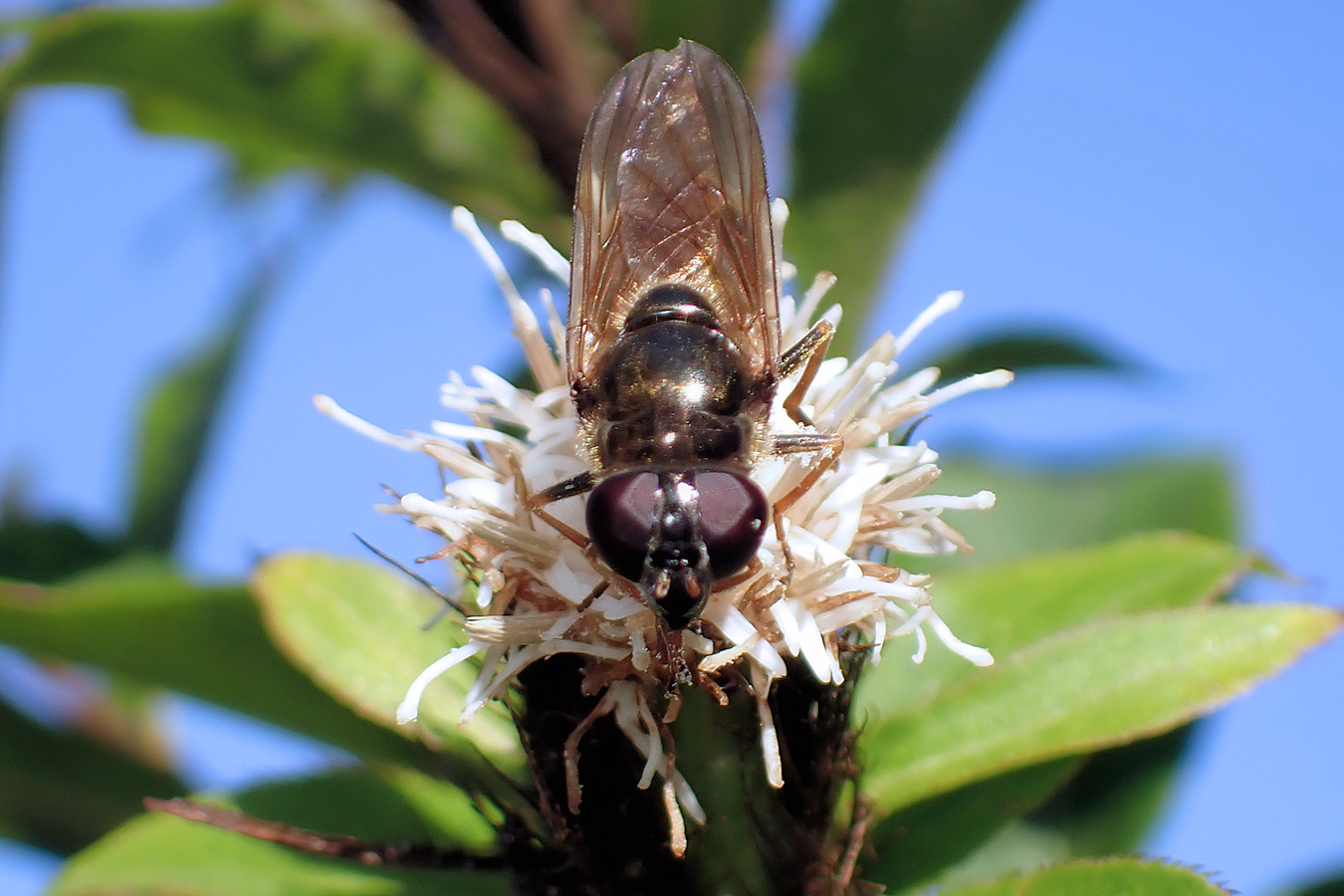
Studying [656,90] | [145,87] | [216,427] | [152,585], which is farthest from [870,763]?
[216,427]

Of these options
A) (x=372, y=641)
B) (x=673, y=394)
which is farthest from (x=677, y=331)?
(x=372, y=641)

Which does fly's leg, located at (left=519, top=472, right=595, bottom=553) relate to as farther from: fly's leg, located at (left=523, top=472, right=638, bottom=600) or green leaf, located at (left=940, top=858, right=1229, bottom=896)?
green leaf, located at (left=940, top=858, right=1229, bottom=896)

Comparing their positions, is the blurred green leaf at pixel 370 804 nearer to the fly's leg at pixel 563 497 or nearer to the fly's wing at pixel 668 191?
the fly's leg at pixel 563 497

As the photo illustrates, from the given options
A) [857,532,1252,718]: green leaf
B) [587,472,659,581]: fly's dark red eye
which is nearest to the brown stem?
[857,532,1252,718]: green leaf

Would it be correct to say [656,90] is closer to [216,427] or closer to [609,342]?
[609,342]

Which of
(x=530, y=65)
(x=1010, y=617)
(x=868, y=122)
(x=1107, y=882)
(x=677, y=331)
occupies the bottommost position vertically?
(x=1107, y=882)

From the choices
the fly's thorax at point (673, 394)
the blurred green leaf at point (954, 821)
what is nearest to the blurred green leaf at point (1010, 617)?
the blurred green leaf at point (954, 821)

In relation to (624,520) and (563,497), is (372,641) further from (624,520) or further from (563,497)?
(624,520)
